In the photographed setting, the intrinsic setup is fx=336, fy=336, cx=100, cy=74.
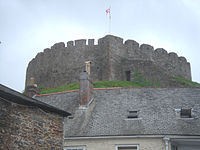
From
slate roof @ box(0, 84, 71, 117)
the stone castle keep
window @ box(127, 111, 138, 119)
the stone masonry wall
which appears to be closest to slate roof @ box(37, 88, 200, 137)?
window @ box(127, 111, 138, 119)

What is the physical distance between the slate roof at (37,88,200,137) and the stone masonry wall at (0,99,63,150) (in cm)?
444

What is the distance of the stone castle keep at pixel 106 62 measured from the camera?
30500 millimetres

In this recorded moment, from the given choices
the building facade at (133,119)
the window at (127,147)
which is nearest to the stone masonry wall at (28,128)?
the building facade at (133,119)

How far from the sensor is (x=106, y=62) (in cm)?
3020

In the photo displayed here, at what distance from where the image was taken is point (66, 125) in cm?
1545

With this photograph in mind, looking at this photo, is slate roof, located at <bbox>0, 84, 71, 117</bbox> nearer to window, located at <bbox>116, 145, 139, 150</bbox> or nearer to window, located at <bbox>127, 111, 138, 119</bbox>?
window, located at <bbox>116, 145, 139, 150</bbox>

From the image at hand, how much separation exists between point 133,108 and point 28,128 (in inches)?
313

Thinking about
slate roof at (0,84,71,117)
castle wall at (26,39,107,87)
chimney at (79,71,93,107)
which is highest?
castle wall at (26,39,107,87)

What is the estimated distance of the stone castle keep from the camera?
3050 cm

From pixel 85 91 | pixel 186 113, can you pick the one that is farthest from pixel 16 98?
pixel 186 113

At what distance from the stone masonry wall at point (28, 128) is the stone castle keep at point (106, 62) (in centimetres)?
1969

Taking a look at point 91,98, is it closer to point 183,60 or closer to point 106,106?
point 106,106

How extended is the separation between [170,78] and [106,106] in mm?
15545

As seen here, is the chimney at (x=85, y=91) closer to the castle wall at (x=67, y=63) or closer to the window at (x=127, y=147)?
the window at (x=127, y=147)
